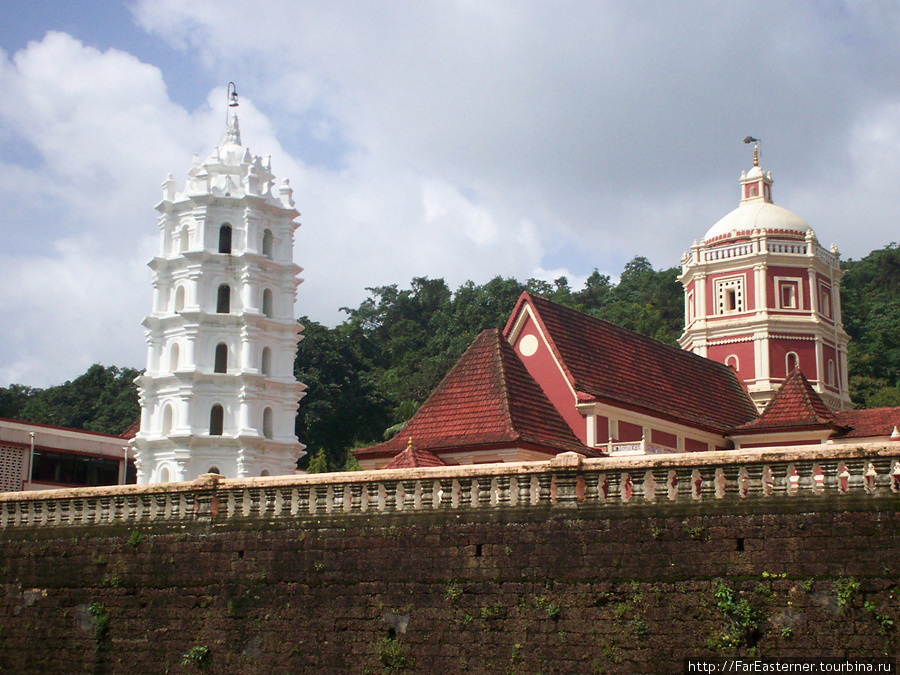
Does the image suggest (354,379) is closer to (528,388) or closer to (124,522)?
(528,388)

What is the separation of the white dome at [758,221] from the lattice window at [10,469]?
2966cm

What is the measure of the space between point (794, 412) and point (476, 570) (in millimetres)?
17754

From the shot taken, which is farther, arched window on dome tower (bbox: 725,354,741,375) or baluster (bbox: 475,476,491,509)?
arched window on dome tower (bbox: 725,354,741,375)

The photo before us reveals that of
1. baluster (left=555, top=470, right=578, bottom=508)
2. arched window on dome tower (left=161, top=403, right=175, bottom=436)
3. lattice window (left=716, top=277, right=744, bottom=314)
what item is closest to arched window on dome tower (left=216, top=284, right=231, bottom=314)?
arched window on dome tower (left=161, top=403, right=175, bottom=436)

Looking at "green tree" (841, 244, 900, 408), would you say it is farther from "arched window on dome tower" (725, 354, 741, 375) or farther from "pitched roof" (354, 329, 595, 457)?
"pitched roof" (354, 329, 595, 457)

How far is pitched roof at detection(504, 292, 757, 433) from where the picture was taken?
1088 inches

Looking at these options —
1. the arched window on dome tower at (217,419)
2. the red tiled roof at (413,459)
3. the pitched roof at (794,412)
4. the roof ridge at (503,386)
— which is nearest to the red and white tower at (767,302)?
the pitched roof at (794,412)

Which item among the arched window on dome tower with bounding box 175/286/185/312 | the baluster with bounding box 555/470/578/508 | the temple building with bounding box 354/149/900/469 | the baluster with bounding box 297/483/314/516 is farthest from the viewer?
the arched window on dome tower with bounding box 175/286/185/312

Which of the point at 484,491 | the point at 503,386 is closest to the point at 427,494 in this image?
the point at 484,491

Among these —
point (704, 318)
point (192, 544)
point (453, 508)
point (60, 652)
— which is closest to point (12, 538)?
point (60, 652)

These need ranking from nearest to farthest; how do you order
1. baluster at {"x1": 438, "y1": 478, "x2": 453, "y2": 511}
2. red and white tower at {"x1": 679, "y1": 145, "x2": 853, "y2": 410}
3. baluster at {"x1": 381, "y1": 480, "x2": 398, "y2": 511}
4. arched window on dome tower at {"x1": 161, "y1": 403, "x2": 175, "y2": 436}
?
baluster at {"x1": 438, "y1": 478, "x2": 453, "y2": 511}, baluster at {"x1": 381, "y1": 480, "x2": 398, "y2": 511}, red and white tower at {"x1": 679, "y1": 145, "x2": 853, "y2": 410}, arched window on dome tower at {"x1": 161, "y1": 403, "x2": 175, "y2": 436}

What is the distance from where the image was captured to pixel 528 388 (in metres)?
24.6

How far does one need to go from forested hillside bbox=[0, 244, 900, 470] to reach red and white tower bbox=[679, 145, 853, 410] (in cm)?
1486

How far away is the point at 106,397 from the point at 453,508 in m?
68.5
